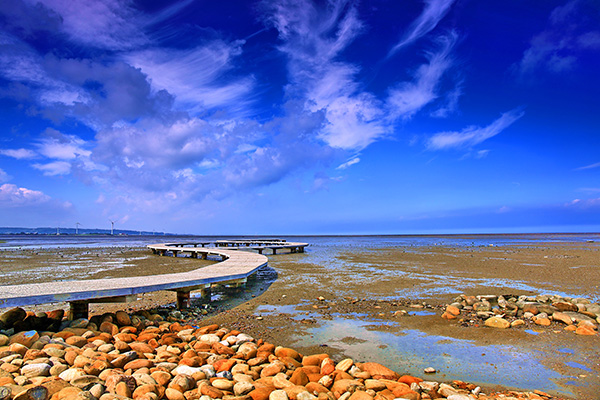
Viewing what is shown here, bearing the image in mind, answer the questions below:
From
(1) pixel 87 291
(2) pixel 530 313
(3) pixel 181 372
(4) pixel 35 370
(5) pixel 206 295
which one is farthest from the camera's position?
(5) pixel 206 295

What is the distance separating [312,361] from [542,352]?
3.72 m

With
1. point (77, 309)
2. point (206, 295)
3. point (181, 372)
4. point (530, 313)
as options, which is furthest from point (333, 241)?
point (181, 372)

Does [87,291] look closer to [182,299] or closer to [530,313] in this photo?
[182,299]

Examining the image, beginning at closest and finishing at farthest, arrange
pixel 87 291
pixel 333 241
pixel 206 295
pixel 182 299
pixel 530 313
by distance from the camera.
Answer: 1. pixel 87 291
2. pixel 530 313
3. pixel 182 299
4. pixel 206 295
5. pixel 333 241

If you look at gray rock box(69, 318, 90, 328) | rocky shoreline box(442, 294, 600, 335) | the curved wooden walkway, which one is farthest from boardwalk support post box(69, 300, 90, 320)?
rocky shoreline box(442, 294, 600, 335)

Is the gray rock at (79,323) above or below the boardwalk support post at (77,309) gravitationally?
below

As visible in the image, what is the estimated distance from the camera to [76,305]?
6.45 metres

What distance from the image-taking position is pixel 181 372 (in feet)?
14.2

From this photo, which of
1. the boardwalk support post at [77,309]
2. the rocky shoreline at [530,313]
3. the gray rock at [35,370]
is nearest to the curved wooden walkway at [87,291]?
the boardwalk support post at [77,309]

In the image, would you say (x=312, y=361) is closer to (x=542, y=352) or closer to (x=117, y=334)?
(x=117, y=334)

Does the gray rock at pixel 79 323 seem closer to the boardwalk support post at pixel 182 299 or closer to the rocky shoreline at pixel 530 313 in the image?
the boardwalk support post at pixel 182 299

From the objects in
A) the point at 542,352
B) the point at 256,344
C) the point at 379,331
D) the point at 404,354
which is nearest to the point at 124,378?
the point at 256,344

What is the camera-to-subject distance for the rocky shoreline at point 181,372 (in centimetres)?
375

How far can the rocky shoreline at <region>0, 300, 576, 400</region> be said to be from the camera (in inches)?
148
